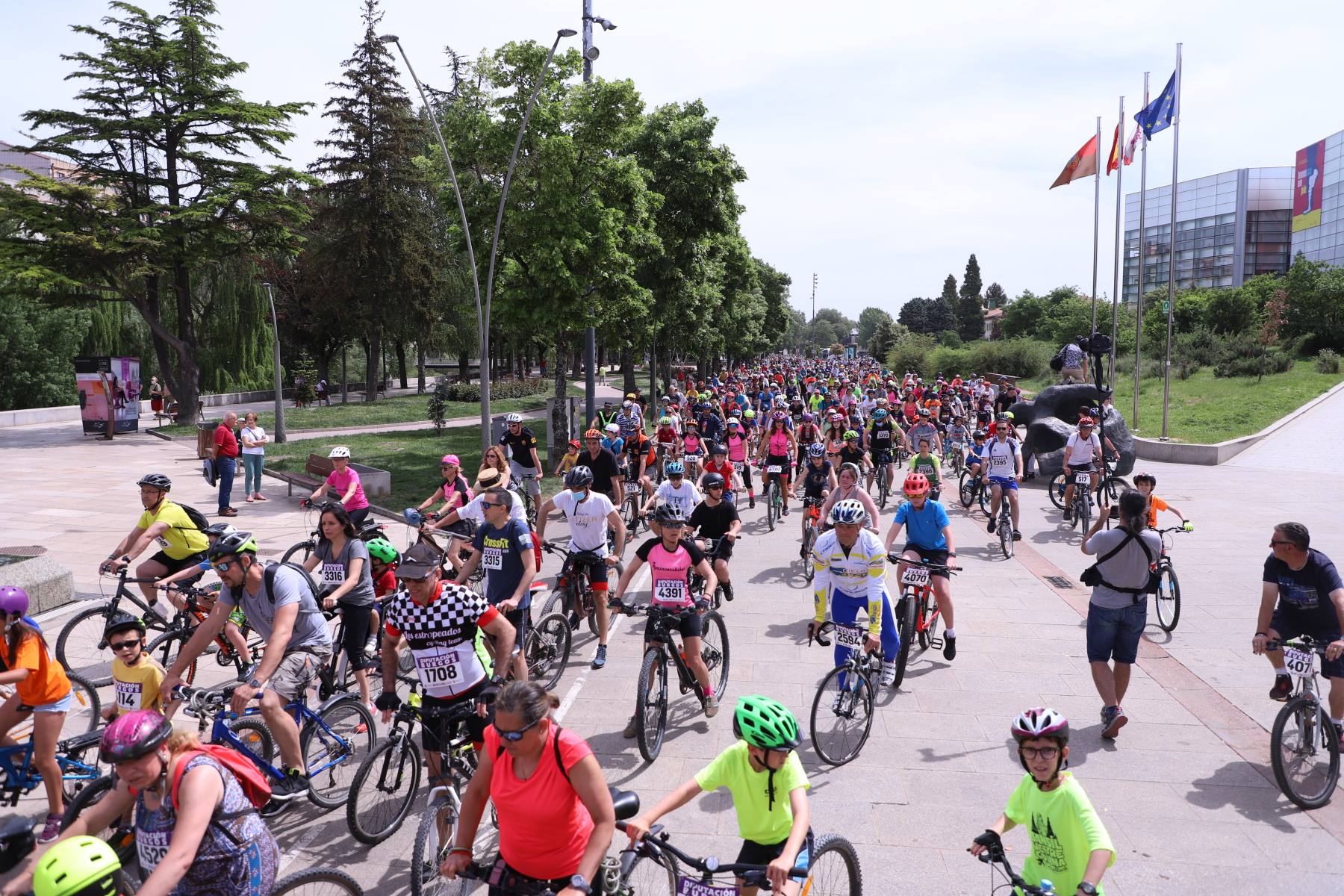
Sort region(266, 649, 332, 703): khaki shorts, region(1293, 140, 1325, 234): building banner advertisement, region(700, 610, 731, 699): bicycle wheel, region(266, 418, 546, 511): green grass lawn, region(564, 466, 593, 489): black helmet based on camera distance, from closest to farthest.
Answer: region(266, 649, 332, 703): khaki shorts, region(700, 610, 731, 699): bicycle wheel, region(564, 466, 593, 489): black helmet, region(266, 418, 546, 511): green grass lawn, region(1293, 140, 1325, 234): building banner advertisement

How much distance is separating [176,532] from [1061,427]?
18.9 metres

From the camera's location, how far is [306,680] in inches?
231

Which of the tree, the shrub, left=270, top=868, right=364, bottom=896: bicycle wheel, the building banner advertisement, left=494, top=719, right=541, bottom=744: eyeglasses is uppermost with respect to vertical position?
the building banner advertisement

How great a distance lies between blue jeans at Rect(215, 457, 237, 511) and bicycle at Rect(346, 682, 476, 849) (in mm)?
12991

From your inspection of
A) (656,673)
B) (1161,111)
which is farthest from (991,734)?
(1161,111)

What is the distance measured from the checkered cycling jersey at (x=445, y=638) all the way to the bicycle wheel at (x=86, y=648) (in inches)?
193

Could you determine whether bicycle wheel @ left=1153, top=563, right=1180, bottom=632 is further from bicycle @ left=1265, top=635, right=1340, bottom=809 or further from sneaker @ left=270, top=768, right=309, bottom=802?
sneaker @ left=270, top=768, right=309, bottom=802

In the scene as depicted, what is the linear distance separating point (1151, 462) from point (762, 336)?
161 ft

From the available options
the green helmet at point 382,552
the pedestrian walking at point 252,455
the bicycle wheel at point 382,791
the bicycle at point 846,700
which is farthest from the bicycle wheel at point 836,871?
the pedestrian walking at point 252,455

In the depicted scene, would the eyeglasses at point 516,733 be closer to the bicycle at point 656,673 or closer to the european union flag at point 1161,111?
the bicycle at point 656,673

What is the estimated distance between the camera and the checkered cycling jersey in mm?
5094

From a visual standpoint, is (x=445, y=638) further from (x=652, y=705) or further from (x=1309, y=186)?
(x=1309, y=186)

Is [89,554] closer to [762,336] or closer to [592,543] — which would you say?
[592,543]

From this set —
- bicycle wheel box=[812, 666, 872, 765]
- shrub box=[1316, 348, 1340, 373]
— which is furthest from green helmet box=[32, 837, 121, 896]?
shrub box=[1316, 348, 1340, 373]
